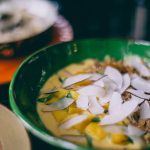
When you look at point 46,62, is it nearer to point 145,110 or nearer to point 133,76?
point 133,76

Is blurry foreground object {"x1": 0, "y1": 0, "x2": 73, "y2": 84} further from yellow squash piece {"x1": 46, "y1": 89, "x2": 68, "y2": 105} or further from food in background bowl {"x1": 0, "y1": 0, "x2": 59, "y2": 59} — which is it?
yellow squash piece {"x1": 46, "y1": 89, "x2": 68, "y2": 105}

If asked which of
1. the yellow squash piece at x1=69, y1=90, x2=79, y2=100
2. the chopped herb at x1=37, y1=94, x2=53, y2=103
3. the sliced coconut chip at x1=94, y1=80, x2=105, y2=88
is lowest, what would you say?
the chopped herb at x1=37, y1=94, x2=53, y2=103

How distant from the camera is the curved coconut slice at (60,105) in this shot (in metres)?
1.15

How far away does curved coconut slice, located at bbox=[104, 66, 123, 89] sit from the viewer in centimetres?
128

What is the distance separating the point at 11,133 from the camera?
3.65 feet

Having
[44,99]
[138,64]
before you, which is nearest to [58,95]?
[44,99]

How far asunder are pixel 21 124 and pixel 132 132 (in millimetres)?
363

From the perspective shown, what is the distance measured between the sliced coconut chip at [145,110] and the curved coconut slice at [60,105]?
23 cm

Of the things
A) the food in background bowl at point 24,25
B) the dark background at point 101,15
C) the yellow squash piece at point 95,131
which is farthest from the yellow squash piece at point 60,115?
the dark background at point 101,15

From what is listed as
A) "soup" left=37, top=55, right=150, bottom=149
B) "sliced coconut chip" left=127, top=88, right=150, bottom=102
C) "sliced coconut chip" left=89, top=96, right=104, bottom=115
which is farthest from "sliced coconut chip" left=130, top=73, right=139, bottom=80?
"sliced coconut chip" left=89, top=96, right=104, bottom=115

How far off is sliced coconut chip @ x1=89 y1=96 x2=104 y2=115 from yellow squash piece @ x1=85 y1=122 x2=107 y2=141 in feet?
0.20

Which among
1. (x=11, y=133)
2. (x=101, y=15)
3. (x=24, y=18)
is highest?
(x=24, y=18)

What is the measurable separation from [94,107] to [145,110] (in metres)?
0.17

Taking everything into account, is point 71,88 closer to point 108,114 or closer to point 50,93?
point 50,93
